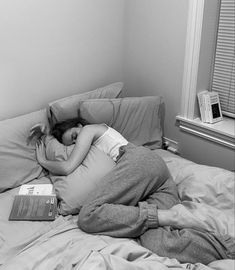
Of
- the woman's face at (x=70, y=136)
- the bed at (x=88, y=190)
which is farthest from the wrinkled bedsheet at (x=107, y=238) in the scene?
the woman's face at (x=70, y=136)

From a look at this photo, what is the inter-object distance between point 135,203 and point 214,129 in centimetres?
78

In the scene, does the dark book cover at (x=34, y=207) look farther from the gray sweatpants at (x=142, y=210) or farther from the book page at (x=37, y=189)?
the gray sweatpants at (x=142, y=210)

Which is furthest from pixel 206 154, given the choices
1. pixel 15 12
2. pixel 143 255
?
pixel 15 12

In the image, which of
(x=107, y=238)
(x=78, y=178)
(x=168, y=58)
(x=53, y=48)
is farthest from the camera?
(x=168, y=58)

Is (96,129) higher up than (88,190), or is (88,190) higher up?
(96,129)

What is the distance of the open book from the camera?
166 centimetres

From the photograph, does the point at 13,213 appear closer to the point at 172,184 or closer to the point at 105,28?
the point at 172,184

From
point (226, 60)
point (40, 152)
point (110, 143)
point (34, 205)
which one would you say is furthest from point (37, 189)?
point (226, 60)

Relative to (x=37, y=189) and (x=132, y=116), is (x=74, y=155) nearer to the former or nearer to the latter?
(x=37, y=189)

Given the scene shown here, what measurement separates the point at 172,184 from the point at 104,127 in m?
0.53

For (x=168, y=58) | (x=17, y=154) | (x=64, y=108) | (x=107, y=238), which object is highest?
(x=168, y=58)

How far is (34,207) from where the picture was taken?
1708mm

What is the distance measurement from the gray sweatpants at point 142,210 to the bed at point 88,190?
0.05 m

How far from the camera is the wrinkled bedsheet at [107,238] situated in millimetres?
1293
